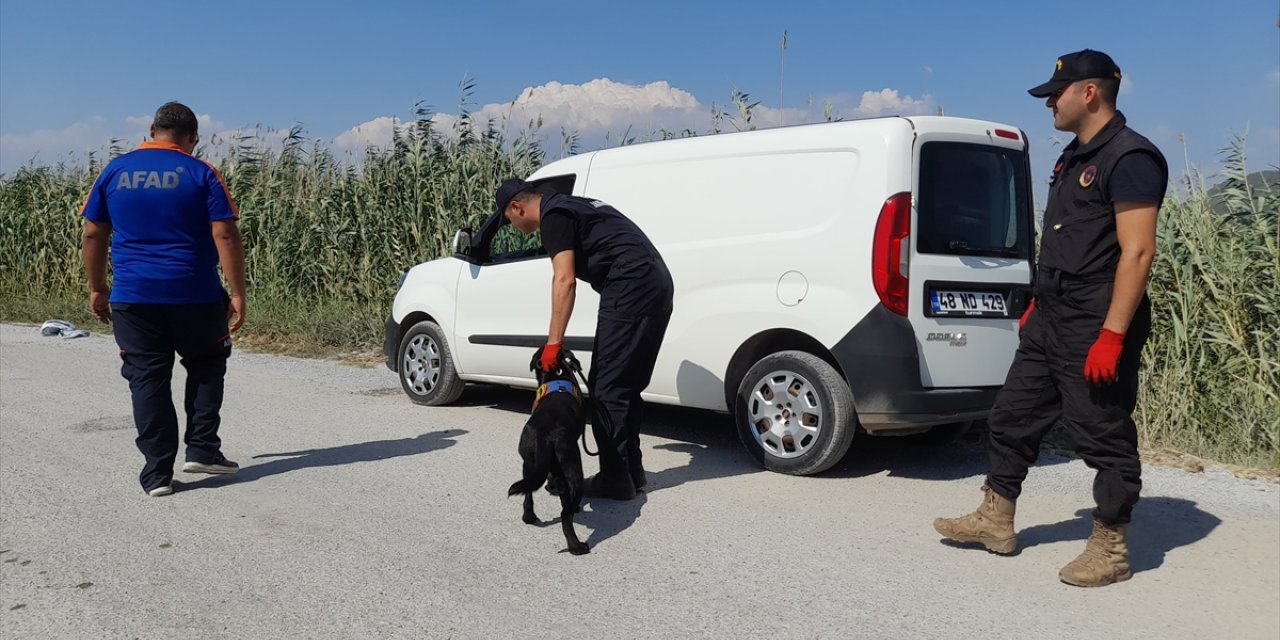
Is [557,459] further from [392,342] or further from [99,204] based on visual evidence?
[392,342]

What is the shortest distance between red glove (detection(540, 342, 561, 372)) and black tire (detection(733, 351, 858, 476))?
1.48m

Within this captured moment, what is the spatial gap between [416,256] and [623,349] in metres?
7.82

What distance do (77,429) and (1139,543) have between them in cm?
666

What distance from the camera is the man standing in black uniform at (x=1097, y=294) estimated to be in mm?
3883

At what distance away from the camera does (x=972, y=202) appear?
5730mm

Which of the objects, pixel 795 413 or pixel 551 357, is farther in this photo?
pixel 795 413

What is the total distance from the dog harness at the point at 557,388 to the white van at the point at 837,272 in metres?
1.46

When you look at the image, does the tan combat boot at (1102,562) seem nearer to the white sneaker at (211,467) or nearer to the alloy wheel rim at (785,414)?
the alloy wheel rim at (785,414)

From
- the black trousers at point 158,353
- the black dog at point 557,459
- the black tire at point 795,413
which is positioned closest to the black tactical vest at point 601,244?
the black dog at point 557,459

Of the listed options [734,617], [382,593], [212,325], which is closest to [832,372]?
[734,617]

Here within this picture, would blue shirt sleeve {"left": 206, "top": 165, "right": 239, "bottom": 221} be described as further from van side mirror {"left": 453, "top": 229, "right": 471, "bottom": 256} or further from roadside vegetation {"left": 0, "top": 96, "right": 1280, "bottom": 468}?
roadside vegetation {"left": 0, "top": 96, "right": 1280, "bottom": 468}

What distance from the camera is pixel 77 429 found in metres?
7.09

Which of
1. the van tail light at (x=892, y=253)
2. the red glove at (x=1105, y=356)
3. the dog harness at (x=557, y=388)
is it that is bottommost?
the dog harness at (x=557, y=388)

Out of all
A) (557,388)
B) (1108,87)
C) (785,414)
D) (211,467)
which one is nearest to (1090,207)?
(1108,87)
